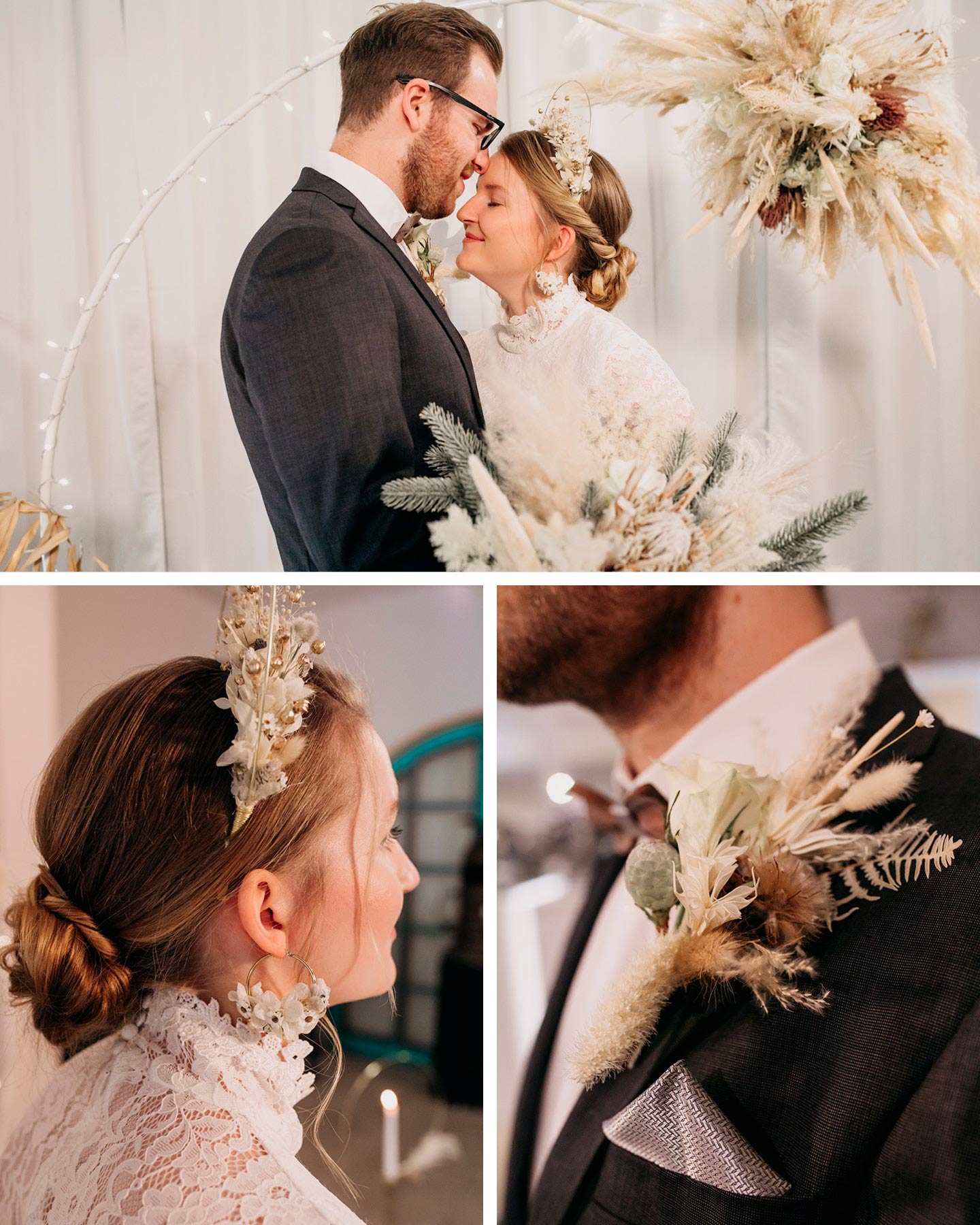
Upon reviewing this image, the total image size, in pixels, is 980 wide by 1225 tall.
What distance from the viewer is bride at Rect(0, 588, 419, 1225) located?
1.06m

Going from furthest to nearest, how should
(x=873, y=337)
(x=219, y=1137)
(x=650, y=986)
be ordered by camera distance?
(x=873, y=337), (x=650, y=986), (x=219, y=1137)

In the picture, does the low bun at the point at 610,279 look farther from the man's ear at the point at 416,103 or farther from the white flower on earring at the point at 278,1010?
the white flower on earring at the point at 278,1010

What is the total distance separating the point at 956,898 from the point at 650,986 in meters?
0.35

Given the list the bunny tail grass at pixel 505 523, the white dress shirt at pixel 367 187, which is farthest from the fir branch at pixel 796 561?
the white dress shirt at pixel 367 187

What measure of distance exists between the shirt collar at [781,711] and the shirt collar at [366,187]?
2.68 ft

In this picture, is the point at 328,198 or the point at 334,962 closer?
the point at 334,962

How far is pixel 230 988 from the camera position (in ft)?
3.57

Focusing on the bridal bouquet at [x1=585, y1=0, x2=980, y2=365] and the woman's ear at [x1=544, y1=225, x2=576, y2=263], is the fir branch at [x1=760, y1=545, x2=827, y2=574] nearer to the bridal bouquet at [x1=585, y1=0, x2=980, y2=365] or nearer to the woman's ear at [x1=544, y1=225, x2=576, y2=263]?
the bridal bouquet at [x1=585, y1=0, x2=980, y2=365]

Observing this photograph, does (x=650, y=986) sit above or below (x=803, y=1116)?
above

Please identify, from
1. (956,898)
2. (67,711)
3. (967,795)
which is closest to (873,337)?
(967,795)

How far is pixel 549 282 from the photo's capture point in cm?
147

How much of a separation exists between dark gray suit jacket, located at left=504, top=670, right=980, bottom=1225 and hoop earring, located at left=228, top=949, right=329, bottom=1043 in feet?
0.86

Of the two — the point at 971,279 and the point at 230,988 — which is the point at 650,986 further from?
the point at 971,279

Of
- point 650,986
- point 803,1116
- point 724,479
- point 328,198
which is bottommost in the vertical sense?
point 803,1116
